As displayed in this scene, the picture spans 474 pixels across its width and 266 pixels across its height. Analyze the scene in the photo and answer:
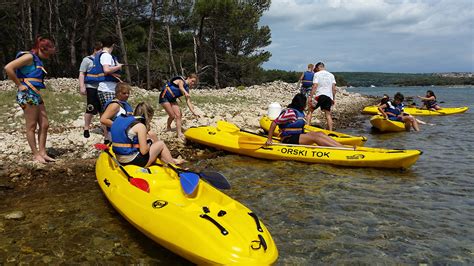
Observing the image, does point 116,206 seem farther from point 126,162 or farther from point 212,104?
point 212,104

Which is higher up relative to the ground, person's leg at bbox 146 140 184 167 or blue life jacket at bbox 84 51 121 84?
blue life jacket at bbox 84 51 121 84

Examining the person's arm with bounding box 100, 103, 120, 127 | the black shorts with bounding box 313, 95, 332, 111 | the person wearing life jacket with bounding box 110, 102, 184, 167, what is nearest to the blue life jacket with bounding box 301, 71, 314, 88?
the black shorts with bounding box 313, 95, 332, 111

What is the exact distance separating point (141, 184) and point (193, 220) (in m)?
1.11

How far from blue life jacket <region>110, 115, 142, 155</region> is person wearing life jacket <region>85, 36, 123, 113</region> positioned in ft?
7.57

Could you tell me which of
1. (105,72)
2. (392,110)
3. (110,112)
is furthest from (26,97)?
(392,110)

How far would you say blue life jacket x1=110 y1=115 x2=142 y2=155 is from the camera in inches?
192

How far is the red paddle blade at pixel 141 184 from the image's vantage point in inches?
173

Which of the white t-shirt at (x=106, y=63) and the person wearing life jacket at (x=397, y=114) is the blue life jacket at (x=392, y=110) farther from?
the white t-shirt at (x=106, y=63)

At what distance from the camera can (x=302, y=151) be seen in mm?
7469

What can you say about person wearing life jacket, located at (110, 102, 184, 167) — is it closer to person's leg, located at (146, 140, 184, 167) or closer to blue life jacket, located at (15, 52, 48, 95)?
person's leg, located at (146, 140, 184, 167)

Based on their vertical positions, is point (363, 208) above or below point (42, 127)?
below

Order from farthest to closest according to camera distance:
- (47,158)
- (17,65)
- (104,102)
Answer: (104,102) < (47,158) < (17,65)

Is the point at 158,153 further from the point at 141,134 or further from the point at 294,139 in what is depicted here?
the point at 294,139

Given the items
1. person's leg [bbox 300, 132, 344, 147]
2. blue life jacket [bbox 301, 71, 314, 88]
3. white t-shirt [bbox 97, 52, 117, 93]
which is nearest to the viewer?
white t-shirt [bbox 97, 52, 117, 93]
